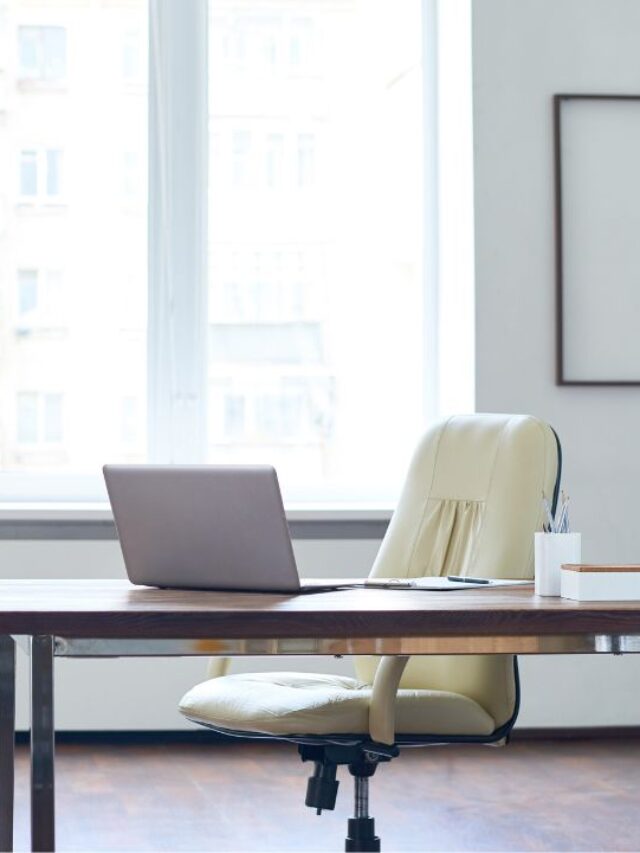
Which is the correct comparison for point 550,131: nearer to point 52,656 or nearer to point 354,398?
point 354,398

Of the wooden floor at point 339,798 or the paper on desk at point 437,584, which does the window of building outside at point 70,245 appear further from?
the paper on desk at point 437,584

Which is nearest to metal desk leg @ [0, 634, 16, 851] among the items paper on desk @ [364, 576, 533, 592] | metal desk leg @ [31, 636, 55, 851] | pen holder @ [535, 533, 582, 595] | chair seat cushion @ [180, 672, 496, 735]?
metal desk leg @ [31, 636, 55, 851]

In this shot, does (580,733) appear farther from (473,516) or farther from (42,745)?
(42,745)

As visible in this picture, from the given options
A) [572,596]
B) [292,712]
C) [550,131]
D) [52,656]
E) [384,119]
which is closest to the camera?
[52,656]

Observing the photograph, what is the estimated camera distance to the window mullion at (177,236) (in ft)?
13.9

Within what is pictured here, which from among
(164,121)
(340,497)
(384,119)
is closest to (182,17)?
(164,121)

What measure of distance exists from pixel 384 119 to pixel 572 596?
9.13 feet

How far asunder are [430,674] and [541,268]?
1.88 meters

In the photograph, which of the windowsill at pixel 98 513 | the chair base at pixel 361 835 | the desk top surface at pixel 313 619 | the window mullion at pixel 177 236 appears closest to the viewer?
the desk top surface at pixel 313 619

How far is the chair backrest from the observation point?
2.36 metres

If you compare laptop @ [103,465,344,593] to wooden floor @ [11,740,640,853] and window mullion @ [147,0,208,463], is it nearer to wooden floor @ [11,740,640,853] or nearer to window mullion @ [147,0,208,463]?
wooden floor @ [11,740,640,853]

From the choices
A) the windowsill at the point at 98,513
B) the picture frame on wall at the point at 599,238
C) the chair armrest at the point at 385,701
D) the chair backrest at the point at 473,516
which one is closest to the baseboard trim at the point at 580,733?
the windowsill at the point at 98,513

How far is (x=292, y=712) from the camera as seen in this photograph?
2.19m

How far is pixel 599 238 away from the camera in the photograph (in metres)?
4.11
